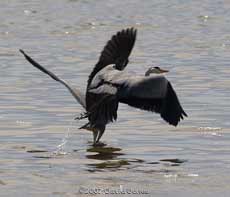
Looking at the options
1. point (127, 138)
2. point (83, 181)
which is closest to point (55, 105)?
point (127, 138)

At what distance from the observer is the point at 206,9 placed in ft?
75.7

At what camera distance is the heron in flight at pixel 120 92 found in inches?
337

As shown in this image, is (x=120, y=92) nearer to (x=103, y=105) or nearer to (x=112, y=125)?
(x=103, y=105)

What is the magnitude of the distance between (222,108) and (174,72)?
2950mm

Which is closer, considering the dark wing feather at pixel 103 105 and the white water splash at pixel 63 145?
the dark wing feather at pixel 103 105

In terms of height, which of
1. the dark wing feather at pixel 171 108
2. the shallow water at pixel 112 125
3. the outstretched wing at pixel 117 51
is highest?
the outstretched wing at pixel 117 51

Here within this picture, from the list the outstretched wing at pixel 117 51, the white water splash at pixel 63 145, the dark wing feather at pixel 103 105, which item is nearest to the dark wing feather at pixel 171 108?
the dark wing feather at pixel 103 105

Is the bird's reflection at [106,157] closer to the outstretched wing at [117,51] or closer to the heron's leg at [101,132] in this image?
the heron's leg at [101,132]

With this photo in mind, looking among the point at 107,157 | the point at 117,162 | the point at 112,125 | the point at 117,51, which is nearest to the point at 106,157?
the point at 107,157

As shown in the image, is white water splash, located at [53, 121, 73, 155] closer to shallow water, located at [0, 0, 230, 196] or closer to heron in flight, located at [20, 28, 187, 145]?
shallow water, located at [0, 0, 230, 196]

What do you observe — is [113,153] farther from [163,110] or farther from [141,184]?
[141,184]

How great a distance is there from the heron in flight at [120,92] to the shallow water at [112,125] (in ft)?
1.23

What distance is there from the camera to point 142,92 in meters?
8.52

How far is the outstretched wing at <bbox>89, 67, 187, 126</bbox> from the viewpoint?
854 centimetres
